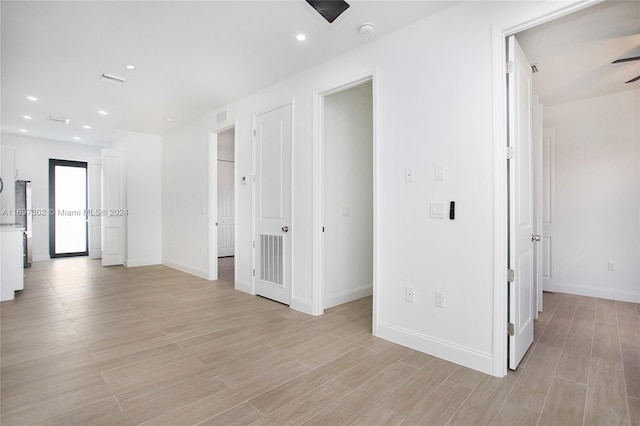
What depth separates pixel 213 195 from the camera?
5266 mm

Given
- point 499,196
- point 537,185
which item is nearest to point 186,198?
point 499,196

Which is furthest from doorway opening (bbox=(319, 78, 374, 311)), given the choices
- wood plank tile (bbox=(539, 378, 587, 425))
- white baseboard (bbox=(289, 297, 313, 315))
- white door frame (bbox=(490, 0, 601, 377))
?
wood plank tile (bbox=(539, 378, 587, 425))

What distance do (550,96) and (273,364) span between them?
4770 mm

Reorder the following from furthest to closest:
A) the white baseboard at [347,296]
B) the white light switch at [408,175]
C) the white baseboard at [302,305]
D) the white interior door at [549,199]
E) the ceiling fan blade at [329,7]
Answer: the white interior door at [549,199] < the white baseboard at [347,296] < the white baseboard at [302,305] < the white light switch at [408,175] < the ceiling fan blade at [329,7]

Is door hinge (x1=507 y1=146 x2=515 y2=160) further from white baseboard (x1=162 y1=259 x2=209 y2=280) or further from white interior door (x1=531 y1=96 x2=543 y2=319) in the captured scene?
white baseboard (x1=162 y1=259 x2=209 y2=280)

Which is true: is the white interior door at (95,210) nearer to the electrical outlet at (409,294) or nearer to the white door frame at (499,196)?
the electrical outlet at (409,294)

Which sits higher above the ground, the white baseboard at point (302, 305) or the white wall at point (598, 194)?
the white wall at point (598, 194)

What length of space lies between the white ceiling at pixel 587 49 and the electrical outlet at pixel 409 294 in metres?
2.25

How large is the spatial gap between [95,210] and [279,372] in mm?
7325

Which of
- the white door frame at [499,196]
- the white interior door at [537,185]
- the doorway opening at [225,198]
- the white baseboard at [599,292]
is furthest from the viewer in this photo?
the doorway opening at [225,198]

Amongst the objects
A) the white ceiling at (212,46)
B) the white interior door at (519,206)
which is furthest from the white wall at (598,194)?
Result: the white interior door at (519,206)

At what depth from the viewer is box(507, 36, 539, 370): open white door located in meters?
2.19

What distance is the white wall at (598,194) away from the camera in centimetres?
400

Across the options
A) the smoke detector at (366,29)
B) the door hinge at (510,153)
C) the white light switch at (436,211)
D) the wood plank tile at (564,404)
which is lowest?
the wood plank tile at (564,404)
